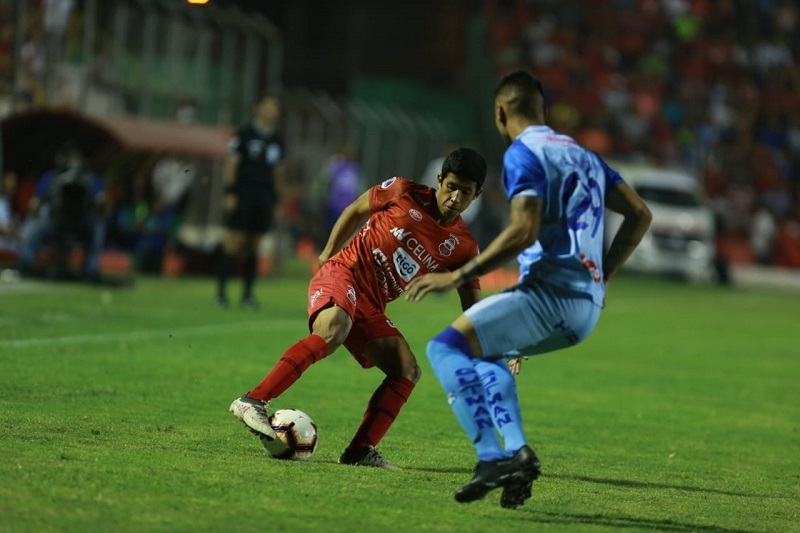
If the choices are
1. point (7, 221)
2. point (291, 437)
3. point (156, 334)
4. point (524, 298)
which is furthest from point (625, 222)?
point (7, 221)

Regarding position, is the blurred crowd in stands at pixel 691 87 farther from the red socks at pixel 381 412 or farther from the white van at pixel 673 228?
the red socks at pixel 381 412

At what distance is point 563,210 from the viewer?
6168mm

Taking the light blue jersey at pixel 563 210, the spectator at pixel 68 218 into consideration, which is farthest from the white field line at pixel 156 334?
the light blue jersey at pixel 563 210

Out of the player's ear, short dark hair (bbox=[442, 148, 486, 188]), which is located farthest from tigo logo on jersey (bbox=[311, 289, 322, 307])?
the player's ear

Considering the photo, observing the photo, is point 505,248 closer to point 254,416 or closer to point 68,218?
point 254,416

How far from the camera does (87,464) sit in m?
6.65

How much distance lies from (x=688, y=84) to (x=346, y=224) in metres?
35.1

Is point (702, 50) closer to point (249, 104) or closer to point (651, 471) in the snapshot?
point (249, 104)

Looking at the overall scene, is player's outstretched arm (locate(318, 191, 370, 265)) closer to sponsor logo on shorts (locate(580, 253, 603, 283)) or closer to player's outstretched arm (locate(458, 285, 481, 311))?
player's outstretched arm (locate(458, 285, 481, 311))

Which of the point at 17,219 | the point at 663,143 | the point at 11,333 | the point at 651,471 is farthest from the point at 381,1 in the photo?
the point at 651,471

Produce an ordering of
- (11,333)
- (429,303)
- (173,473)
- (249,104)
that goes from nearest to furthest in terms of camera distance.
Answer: (173,473) → (11,333) → (429,303) → (249,104)

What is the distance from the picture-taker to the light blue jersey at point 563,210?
19.9ft

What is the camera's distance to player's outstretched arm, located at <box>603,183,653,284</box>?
21.4ft

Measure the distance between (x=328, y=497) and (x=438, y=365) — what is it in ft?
2.59
